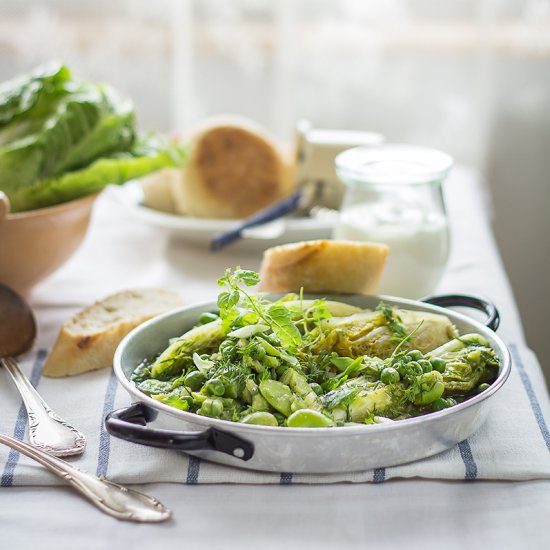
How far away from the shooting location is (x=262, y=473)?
119 cm

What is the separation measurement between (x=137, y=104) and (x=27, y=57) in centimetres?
52

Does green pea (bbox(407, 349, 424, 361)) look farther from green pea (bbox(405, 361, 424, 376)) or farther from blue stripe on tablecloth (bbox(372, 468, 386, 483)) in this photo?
blue stripe on tablecloth (bbox(372, 468, 386, 483))

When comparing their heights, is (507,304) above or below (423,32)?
below

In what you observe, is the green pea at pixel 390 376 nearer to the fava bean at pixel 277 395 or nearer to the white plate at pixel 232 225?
the fava bean at pixel 277 395

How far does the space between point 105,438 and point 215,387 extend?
0.25 m

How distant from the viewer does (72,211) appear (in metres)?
1.87

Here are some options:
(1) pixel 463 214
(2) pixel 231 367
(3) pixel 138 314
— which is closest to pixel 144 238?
(3) pixel 138 314

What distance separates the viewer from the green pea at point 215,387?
3.93 ft

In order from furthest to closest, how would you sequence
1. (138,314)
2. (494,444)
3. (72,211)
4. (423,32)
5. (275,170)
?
(423,32), (275,170), (72,211), (138,314), (494,444)

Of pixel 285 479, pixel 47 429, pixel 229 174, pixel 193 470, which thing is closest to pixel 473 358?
pixel 285 479

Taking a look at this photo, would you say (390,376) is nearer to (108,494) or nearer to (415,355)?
(415,355)

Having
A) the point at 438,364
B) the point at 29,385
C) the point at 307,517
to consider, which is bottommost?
the point at 29,385

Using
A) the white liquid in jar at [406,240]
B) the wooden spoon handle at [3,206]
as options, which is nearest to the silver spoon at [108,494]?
the wooden spoon handle at [3,206]

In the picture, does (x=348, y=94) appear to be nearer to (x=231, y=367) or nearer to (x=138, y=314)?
(x=138, y=314)
